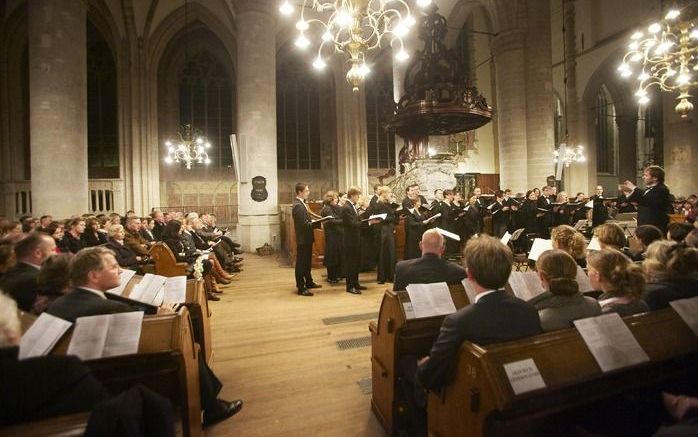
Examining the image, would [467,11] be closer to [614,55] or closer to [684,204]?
[614,55]

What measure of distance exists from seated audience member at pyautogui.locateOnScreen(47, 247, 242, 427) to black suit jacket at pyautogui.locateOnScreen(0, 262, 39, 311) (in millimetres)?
745

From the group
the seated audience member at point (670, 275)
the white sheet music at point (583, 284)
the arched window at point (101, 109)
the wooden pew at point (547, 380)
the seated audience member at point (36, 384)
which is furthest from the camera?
the arched window at point (101, 109)

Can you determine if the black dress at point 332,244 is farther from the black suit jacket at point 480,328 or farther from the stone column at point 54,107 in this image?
the stone column at point 54,107

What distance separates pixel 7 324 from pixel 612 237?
3710 mm

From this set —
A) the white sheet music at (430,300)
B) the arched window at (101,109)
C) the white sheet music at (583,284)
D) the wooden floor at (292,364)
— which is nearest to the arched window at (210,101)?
the arched window at (101,109)

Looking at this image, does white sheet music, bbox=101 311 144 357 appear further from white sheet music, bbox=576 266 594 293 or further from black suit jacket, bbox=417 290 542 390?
white sheet music, bbox=576 266 594 293

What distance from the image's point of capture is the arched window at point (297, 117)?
17.2m

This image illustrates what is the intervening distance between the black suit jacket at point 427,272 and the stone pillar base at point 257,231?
8.08m

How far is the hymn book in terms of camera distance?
5.65 feet

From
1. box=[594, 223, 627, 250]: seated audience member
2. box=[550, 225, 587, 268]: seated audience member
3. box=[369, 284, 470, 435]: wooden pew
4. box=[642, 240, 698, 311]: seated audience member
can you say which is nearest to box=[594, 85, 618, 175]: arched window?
box=[594, 223, 627, 250]: seated audience member

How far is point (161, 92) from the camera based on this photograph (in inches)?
630

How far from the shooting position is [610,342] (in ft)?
5.29

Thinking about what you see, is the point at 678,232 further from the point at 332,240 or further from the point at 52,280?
the point at 52,280

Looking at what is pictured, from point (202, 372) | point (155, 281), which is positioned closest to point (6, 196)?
point (155, 281)
